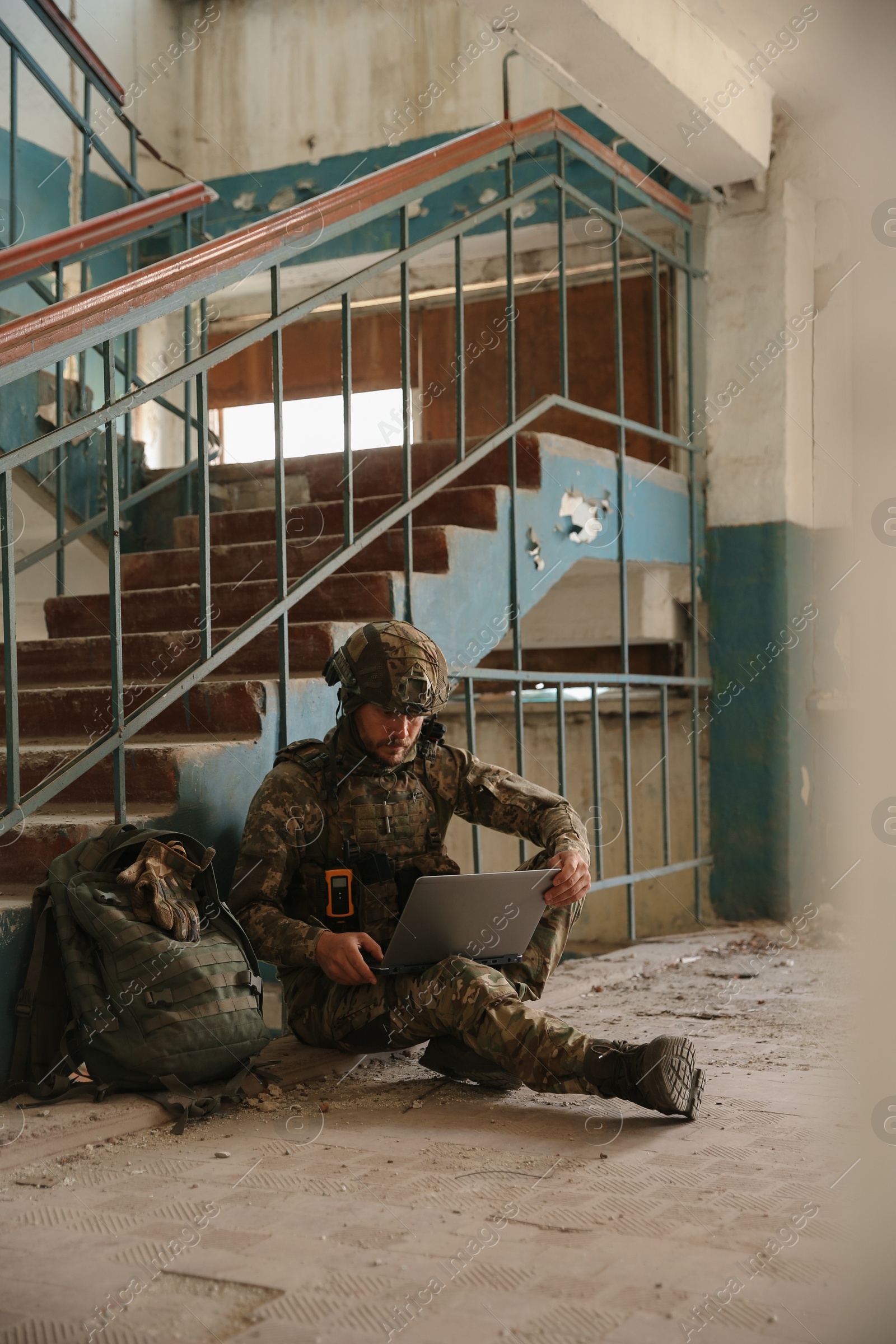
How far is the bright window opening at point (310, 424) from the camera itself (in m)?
6.62

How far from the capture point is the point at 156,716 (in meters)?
3.15

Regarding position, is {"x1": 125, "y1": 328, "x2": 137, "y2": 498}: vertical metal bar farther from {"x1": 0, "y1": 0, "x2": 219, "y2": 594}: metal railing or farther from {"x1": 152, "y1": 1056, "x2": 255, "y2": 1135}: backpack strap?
{"x1": 152, "y1": 1056, "x2": 255, "y2": 1135}: backpack strap

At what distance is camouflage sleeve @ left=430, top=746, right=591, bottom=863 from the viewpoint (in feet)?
9.82

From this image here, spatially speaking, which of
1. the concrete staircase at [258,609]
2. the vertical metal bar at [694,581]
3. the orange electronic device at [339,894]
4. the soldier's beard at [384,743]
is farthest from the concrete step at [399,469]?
the orange electronic device at [339,894]

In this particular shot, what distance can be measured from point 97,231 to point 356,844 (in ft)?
8.27

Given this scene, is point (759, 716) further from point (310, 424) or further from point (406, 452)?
point (310, 424)

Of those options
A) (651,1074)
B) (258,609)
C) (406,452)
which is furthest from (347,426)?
(651,1074)

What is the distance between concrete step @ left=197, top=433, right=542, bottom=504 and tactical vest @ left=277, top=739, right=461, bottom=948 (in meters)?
1.68

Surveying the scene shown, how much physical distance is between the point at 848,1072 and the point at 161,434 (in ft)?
20.7

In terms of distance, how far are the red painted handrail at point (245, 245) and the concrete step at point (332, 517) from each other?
975mm

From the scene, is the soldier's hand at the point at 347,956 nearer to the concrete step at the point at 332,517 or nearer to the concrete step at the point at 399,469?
the concrete step at the point at 332,517

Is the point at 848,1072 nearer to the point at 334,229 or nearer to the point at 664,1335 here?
the point at 664,1335

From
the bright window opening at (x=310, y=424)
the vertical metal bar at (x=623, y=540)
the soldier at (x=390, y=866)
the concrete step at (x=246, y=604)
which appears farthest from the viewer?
the bright window opening at (x=310, y=424)

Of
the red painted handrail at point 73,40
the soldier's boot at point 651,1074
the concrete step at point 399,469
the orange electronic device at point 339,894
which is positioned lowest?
the soldier's boot at point 651,1074
